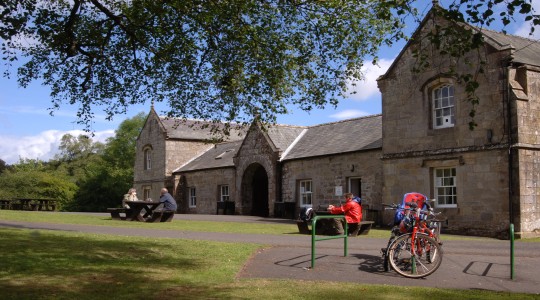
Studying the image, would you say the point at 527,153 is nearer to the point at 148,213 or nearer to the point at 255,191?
the point at 148,213

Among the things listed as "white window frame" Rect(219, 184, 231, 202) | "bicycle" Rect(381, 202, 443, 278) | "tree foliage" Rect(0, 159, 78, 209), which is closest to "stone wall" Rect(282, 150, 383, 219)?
"white window frame" Rect(219, 184, 231, 202)

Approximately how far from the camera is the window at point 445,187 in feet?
67.5

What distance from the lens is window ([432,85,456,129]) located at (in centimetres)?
2080

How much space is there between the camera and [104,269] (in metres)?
9.23

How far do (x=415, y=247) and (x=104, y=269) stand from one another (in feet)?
16.8

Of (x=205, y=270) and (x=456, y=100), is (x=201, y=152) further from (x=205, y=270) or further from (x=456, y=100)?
(x=205, y=270)

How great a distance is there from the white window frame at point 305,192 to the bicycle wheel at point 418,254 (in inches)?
737

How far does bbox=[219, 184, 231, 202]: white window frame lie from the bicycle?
2616 cm

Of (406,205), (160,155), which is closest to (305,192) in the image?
(160,155)

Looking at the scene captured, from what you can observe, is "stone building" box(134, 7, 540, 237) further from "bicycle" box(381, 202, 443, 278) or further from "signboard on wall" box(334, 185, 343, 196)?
"bicycle" box(381, 202, 443, 278)

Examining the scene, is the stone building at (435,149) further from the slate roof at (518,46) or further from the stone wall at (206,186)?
the stone wall at (206,186)

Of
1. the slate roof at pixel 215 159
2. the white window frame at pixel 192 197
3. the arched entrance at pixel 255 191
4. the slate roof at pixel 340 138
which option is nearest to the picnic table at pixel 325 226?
the slate roof at pixel 340 138

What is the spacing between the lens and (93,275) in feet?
28.5

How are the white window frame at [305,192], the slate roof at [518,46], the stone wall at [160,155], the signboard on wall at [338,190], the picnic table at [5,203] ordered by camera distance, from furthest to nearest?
the stone wall at [160,155] → the picnic table at [5,203] → the white window frame at [305,192] → the signboard on wall at [338,190] → the slate roof at [518,46]
